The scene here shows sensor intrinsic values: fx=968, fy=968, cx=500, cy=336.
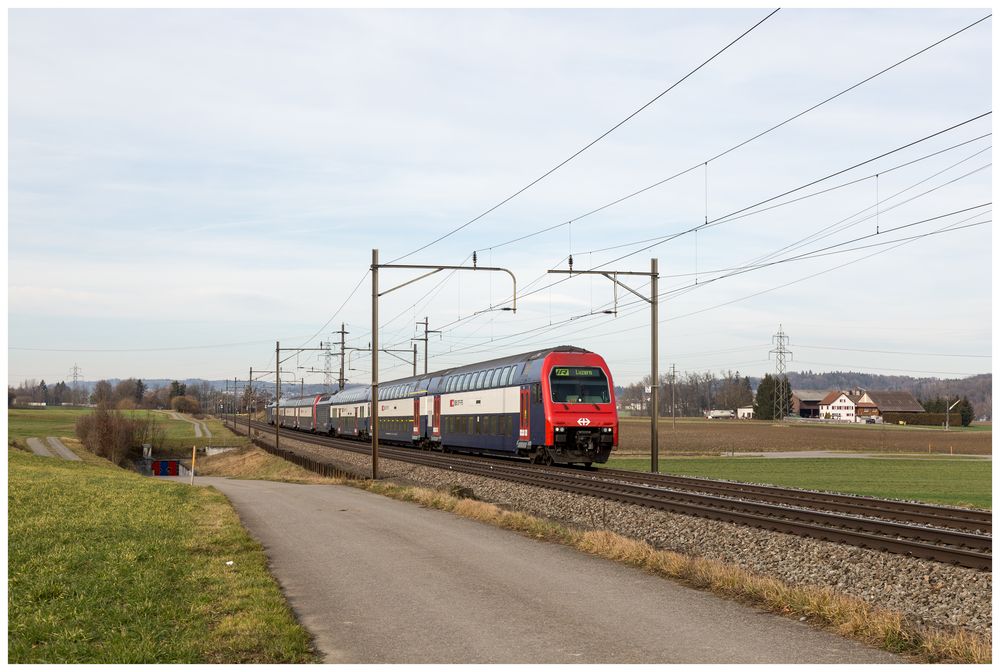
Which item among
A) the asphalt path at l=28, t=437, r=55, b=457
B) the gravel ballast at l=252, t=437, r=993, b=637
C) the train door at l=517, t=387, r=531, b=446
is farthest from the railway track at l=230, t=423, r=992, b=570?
the asphalt path at l=28, t=437, r=55, b=457

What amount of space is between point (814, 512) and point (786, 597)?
8.12 meters

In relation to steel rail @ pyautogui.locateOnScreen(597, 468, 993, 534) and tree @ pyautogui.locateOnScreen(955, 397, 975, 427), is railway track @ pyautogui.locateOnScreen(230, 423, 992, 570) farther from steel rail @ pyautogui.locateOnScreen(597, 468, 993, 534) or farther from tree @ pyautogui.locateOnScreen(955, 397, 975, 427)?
tree @ pyautogui.locateOnScreen(955, 397, 975, 427)

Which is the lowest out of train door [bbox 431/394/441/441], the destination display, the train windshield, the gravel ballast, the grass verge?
the gravel ballast

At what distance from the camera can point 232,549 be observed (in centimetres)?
1593

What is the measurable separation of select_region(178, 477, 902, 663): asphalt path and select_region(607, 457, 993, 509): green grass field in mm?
17884

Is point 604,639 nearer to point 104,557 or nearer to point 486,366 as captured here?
point 104,557

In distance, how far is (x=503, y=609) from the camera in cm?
1123

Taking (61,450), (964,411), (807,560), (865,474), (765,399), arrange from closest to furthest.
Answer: (807,560), (865,474), (61,450), (964,411), (765,399)

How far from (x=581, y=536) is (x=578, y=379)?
17.4m

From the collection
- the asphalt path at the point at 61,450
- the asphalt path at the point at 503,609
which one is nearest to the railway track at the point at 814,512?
the asphalt path at the point at 503,609

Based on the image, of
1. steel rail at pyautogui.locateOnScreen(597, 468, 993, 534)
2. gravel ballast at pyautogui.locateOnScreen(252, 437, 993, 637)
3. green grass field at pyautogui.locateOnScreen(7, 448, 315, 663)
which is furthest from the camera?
steel rail at pyautogui.locateOnScreen(597, 468, 993, 534)

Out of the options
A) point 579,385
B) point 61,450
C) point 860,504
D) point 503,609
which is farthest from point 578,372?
point 61,450

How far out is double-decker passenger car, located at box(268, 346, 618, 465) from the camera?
34.2 metres

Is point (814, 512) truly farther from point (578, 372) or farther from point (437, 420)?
point (437, 420)
